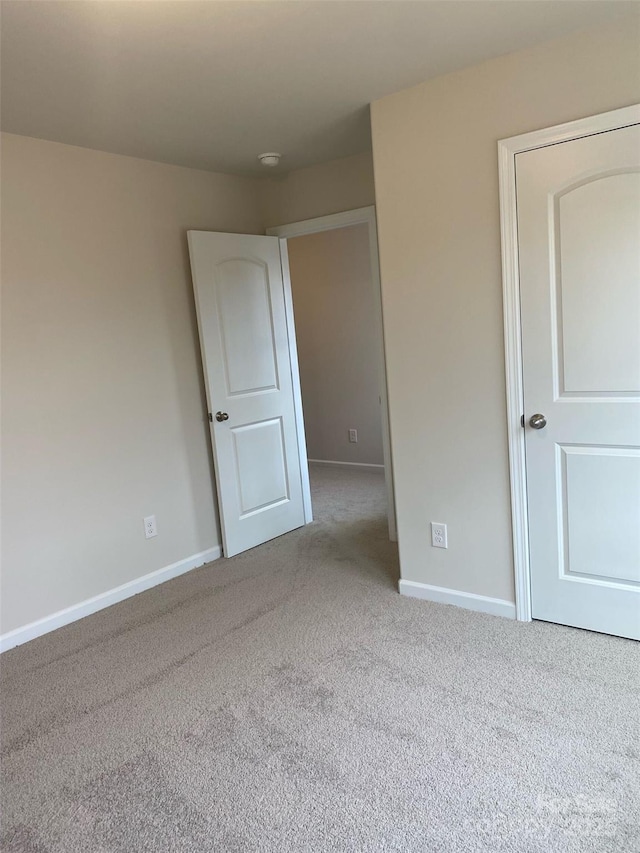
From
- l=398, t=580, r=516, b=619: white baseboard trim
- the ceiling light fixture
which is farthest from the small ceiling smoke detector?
l=398, t=580, r=516, b=619: white baseboard trim

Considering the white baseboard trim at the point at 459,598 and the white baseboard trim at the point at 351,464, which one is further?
the white baseboard trim at the point at 351,464

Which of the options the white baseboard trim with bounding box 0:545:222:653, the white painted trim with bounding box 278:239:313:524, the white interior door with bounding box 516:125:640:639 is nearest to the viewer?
the white interior door with bounding box 516:125:640:639

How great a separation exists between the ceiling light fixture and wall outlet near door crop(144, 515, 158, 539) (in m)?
2.13

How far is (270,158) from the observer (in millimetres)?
3344

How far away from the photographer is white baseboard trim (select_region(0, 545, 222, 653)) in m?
2.81

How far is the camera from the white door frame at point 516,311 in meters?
2.21

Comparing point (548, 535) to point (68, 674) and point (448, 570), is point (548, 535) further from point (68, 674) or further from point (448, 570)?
point (68, 674)

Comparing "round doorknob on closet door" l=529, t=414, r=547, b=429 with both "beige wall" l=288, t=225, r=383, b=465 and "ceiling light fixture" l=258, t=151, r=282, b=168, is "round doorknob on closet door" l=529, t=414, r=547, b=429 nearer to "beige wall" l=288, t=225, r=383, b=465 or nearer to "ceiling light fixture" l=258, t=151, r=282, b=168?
"ceiling light fixture" l=258, t=151, r=282, b=168

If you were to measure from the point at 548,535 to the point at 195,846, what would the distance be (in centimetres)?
174

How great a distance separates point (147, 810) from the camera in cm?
175

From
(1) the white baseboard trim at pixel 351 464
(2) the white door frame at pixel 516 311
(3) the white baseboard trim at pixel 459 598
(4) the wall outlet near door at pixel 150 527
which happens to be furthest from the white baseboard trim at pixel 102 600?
(1) the white baseboard trim at pixel 351 464

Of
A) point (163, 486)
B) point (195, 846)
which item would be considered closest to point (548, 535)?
point (195, 846)

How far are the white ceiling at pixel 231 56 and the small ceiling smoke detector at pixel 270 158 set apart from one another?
374mm

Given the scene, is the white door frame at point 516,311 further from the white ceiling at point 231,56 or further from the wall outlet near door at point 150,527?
the wall outlet near door at point 150,527
